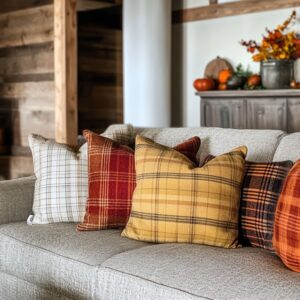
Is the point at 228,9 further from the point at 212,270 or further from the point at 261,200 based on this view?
the point at 212,270

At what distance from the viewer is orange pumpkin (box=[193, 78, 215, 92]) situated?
5770mm

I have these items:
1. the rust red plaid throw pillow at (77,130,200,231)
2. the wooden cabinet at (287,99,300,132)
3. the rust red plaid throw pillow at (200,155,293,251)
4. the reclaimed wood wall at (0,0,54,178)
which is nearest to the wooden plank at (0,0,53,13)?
the reclaimed wood wall at (0,0,54,178)

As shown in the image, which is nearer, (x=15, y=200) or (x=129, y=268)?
(x=129, y=268)

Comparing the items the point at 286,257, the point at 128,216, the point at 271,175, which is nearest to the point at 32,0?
the point at 128,216

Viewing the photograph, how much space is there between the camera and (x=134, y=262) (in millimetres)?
2168

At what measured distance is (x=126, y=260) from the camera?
2.20 m

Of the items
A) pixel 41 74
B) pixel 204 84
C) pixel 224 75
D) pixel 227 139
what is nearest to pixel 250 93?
pixel 224 75

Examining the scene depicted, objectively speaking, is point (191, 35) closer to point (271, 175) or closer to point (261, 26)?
point (261, 26)

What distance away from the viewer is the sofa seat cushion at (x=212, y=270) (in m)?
1.85

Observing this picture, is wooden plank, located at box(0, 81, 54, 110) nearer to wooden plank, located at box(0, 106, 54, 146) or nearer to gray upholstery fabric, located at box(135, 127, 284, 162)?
wooden plank, located at box(0, 106, 54, 146)

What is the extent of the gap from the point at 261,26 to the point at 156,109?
4.18 ft

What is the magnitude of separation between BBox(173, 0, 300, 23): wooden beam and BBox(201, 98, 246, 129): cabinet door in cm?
99

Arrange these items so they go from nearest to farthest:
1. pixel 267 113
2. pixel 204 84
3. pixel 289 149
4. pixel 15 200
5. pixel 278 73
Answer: pixel 289 149
pixel 15 200
pixel 267 113
pixel 278 73
pixel 204 84

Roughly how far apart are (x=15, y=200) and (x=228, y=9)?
12.3 ft
